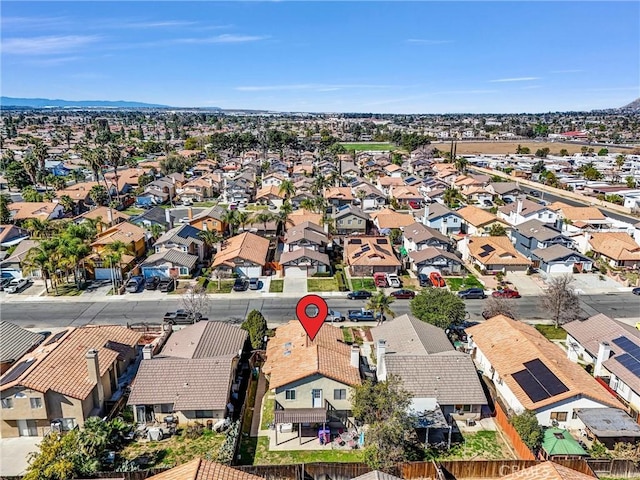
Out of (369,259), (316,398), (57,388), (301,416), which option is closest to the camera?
(301,416)

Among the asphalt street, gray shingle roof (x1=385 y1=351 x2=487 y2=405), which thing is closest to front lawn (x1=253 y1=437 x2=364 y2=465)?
gray shingle roof (x1=385 y1=351 x2=487 y2=405)

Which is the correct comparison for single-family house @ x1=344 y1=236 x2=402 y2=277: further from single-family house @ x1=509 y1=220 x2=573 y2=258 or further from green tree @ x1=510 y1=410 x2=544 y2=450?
green tree @ x1=510 y1=410 x2=544 y2=450

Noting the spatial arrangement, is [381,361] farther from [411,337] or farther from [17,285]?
[17,285]

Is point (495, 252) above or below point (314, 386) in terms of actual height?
above

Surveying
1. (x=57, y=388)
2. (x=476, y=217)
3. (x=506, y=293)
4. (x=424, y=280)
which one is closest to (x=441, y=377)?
(x=506, y=293)

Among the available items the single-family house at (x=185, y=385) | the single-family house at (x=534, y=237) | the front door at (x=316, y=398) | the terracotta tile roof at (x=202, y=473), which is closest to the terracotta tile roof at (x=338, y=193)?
the single-family house at (x=534, y=237)
